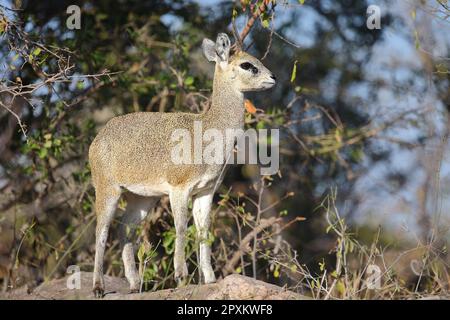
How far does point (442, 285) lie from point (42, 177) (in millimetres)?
6255

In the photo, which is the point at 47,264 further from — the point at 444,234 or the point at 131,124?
the point at 444,234

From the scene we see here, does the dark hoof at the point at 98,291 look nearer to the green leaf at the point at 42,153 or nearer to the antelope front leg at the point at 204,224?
the antelope front leg at the point at 204,224

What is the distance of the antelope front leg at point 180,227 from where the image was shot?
8.12 m

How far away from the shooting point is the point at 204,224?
861cm

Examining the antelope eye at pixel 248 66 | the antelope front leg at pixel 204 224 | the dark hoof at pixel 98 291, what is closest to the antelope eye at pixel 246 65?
the antelope eye at pixel 248 66

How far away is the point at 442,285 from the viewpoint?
7906 millimetres

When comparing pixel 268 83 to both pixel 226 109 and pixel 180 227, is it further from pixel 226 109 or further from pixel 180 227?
pixel 180 227

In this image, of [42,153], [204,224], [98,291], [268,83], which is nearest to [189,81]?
[42,153]

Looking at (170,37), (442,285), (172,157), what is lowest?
(442,285)

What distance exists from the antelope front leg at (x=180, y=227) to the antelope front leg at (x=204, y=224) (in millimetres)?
205

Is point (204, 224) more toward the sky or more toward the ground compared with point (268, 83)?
more toward the ground

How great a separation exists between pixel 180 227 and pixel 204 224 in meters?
0.41
